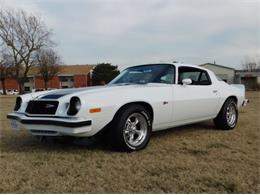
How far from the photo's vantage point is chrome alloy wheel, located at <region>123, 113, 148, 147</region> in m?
4.77

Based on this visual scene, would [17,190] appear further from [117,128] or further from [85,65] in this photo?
[85,65]

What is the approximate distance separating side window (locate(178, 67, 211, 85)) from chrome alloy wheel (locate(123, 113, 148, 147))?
1513 millimetres

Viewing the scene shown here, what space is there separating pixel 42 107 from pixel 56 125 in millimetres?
520

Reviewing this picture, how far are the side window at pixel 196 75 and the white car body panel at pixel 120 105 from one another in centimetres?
14

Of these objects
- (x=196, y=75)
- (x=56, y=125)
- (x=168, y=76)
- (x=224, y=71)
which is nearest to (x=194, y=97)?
(x=168, y=76)

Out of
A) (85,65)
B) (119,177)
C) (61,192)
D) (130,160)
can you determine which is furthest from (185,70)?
(85,65)

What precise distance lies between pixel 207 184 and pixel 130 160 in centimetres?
120

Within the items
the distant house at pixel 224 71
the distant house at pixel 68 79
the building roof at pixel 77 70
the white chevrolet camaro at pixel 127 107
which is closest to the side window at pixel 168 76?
the white chevrolet camaro at pixel 127 107

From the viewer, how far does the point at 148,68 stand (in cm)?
598

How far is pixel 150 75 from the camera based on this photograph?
Answer: 18.8 feet

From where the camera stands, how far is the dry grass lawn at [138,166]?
3.36m

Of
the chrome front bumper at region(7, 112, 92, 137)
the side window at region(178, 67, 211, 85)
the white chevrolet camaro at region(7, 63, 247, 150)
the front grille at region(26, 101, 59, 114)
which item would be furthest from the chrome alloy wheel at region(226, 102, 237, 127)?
the front grille at region(26, 101, 59, 114)

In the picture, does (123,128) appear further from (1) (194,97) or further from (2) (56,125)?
(1) (194,97)

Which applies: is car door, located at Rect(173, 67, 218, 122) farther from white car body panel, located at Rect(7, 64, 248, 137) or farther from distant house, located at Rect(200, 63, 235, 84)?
distant house, located at Rect(200, 63, 235, 84)
